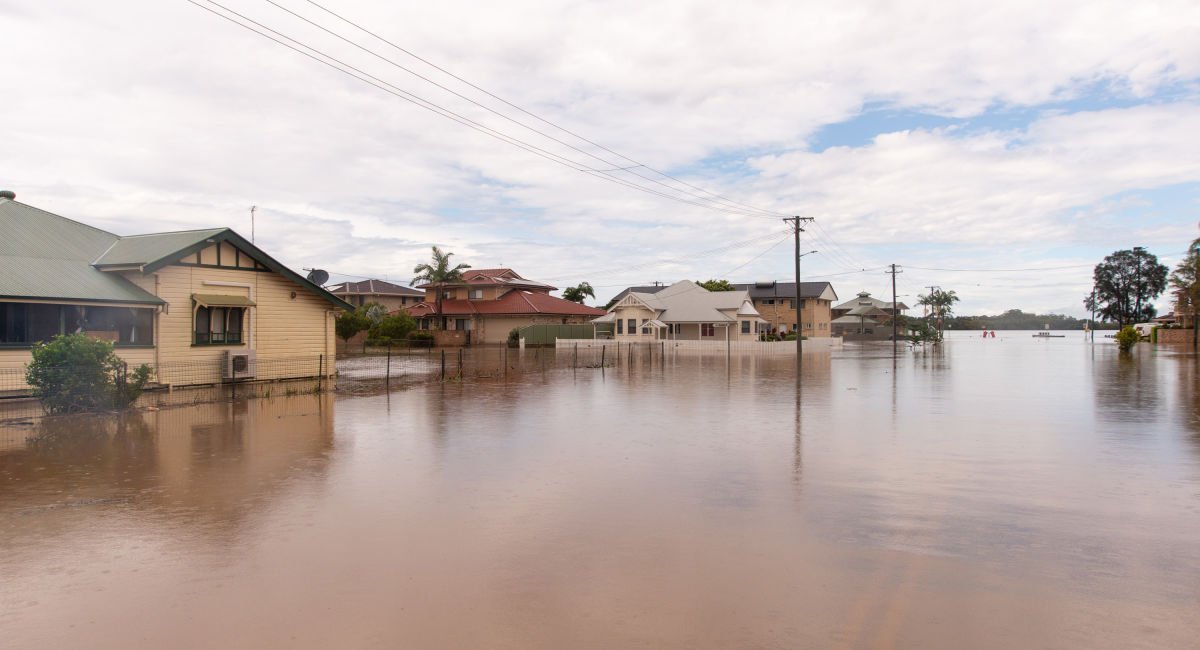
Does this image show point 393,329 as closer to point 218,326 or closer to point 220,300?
point 218,326

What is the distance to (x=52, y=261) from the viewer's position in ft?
76.1

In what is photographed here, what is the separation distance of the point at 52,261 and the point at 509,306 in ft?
159

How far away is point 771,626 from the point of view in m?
5.48

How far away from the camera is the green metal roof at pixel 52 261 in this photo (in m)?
21.2

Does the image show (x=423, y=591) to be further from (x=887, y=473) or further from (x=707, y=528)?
(x=887, y=473)

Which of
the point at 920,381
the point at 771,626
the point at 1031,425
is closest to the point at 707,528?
the point at 771,626

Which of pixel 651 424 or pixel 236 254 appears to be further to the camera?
pixel 236 254

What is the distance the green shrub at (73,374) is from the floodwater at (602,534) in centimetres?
113

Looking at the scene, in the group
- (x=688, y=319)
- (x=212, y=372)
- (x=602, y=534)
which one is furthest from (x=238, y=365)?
(x=688, y=319)

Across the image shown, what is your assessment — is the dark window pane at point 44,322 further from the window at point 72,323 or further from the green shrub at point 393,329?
the green shrub at point 393,329

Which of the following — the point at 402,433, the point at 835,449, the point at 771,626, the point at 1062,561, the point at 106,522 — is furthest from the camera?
the point at 402,433

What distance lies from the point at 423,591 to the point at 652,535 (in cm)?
254

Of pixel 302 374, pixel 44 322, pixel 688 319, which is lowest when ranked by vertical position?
pixel 302 374

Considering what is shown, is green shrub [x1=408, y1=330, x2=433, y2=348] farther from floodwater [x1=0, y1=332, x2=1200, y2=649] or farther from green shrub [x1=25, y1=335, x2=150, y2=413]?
floodwater [x1=0, y1=332, x2=1200, y2=649]
